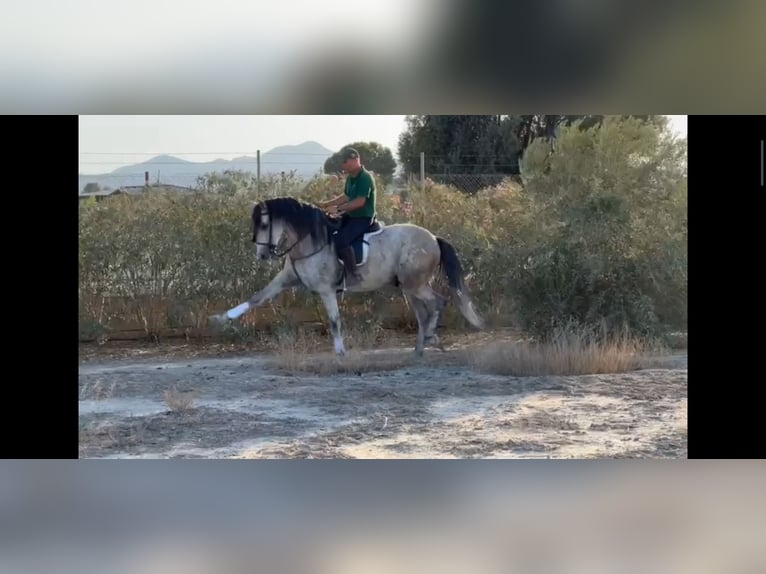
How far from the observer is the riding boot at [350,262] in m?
8.04

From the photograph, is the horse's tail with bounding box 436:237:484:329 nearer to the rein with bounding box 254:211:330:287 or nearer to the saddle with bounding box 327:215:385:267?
the saddle with bounding box 327:215:385:267

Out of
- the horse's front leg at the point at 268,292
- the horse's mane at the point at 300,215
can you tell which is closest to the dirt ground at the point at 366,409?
the horse's front leg at the point at 268,292

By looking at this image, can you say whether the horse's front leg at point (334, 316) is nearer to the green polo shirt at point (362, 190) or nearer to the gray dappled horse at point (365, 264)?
the gray dappled horse at point (365, 264)

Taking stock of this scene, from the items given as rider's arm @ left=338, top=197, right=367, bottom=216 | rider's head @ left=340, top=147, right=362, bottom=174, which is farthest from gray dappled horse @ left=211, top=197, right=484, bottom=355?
rider's head @ left=340, top=147, right=362, bottom=174

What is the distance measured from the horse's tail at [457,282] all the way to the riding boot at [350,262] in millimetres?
723

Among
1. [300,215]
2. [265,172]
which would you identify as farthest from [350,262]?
[265,172]

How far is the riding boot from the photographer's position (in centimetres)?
804

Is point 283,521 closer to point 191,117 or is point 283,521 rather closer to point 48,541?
point 48,541

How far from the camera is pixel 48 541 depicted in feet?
18.9

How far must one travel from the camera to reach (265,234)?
8094mm

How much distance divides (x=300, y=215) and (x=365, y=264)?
0.69 meters

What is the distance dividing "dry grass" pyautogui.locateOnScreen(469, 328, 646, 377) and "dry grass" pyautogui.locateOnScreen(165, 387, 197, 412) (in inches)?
90.3

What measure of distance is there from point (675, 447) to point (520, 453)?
1.21 m
